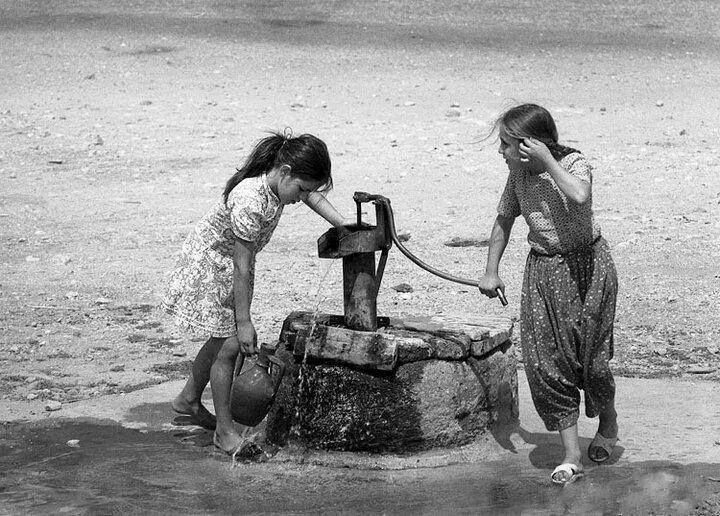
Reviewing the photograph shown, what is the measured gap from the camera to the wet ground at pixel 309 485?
4.44 metres

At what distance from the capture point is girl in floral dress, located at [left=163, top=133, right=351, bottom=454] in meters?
4.70

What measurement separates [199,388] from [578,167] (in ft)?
5.74

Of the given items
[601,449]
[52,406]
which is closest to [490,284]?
[601,449]

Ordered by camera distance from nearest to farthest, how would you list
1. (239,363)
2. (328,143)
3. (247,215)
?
(247,215), (239,363), (328,143)

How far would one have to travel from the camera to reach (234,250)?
481cm

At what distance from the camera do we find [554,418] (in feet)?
15.1

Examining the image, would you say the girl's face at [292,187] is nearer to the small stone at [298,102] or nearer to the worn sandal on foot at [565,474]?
the worn sandal on foot at [565,474]

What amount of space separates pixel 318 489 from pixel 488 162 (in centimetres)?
597

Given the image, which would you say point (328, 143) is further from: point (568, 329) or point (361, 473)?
point (568, 329)

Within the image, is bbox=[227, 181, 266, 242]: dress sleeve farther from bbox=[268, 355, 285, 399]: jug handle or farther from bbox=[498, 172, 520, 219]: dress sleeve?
bbox=[498, 172, 520, 219]: dress sleeve

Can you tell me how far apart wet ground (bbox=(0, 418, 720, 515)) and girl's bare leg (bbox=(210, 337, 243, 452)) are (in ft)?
0.25

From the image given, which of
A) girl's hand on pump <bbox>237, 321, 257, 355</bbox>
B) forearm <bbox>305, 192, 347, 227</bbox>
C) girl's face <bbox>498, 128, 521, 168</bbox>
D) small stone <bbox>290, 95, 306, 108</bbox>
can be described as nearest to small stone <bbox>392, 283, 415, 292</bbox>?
forearm <bbox>305, 192, 347, 227</bbox>

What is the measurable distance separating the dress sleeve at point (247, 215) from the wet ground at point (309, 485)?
86 centimetres

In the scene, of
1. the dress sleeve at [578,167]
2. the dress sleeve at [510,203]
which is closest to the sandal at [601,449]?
the dress sleeve at [510,203]
